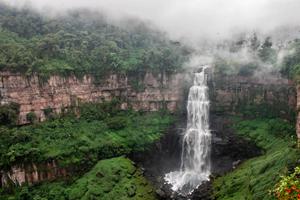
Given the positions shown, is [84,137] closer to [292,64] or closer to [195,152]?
[195,152]

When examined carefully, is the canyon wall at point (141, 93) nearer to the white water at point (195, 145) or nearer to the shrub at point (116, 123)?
the white water at point (195, 145)

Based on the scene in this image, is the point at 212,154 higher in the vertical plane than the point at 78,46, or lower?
lower

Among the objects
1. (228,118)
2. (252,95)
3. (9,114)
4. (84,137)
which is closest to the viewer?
(9,114)

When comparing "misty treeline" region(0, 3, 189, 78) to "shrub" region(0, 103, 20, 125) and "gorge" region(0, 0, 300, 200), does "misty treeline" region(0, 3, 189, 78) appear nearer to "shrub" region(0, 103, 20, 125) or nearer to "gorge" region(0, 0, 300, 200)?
"gorge" region(0, 0, 300, 200)

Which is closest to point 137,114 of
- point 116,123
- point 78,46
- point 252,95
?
point 116,123

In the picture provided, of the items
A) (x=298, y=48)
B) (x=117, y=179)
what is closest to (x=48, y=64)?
(x=117, y=179)

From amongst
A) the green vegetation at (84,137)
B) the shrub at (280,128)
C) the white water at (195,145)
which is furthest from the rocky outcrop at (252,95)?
the green vegetation at (84,137)
